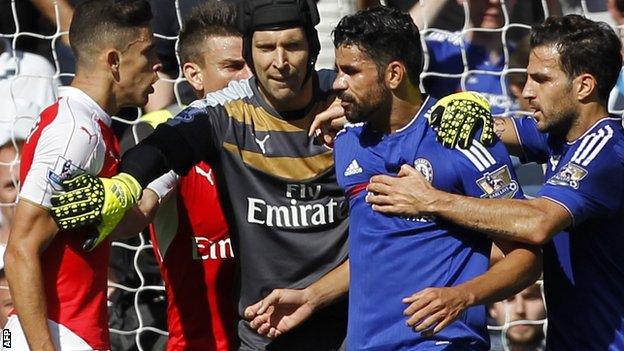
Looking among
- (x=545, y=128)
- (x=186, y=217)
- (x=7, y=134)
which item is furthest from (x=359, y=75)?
(x=7, y=134)

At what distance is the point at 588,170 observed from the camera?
3887 mm

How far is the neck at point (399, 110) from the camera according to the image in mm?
3873

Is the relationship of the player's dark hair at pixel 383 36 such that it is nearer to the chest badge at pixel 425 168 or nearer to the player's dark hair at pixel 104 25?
the chest badge at pixel 425 168

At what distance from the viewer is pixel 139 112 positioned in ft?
18.6

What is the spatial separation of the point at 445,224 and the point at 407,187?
15 cm

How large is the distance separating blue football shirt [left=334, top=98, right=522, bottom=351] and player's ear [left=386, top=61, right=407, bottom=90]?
133 mm

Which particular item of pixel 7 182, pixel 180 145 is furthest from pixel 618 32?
pixel 7 182

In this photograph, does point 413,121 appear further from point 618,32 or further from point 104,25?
point 618,32

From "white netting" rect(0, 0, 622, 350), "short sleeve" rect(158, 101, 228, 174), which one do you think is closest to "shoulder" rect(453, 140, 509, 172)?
"short sleeve" rect(158, 101, 228, 174)

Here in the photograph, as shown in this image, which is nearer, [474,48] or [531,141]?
[531,141]

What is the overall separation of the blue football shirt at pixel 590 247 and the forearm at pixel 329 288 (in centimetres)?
63

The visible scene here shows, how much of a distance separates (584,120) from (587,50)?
207mm

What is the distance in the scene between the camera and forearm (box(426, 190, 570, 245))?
12.0 ft

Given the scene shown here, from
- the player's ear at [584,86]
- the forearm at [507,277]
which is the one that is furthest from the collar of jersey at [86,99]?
the player's ear at [584,86]
